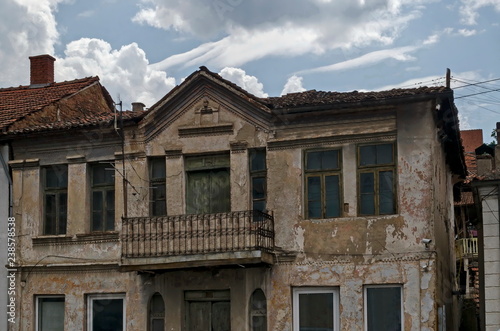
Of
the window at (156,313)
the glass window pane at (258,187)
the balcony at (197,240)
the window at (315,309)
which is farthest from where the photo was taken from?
the window at (156,313)

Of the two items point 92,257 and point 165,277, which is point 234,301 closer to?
point 165,277

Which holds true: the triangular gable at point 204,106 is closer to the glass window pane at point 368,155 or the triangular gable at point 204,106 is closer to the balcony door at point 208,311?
the glass window pane at point 368,155

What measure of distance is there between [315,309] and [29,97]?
12091mm

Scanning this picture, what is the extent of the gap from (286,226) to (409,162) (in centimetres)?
330

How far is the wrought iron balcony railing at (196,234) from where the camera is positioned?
64.2 feet

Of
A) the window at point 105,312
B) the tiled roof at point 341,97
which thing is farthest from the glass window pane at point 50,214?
the tiled roof at point 341,97

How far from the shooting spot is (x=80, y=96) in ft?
88.1

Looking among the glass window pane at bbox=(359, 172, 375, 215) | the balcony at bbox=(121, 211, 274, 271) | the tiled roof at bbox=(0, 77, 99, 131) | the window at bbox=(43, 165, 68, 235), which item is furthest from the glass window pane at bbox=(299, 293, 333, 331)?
the tiled roof at bbox=(0, 77, 99, 131)

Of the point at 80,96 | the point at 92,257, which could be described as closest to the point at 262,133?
the point at 92,257

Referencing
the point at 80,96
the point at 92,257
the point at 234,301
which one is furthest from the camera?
the point at 80,96

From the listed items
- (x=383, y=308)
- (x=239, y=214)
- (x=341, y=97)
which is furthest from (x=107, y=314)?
(x=341, y=97)

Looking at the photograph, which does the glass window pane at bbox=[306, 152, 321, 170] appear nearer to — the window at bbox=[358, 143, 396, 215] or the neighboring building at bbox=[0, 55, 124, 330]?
the window at bbox=[358, 143, 396, 215]

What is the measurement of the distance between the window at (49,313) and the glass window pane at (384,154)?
9110mm

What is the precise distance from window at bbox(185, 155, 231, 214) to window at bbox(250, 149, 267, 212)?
634 mm
